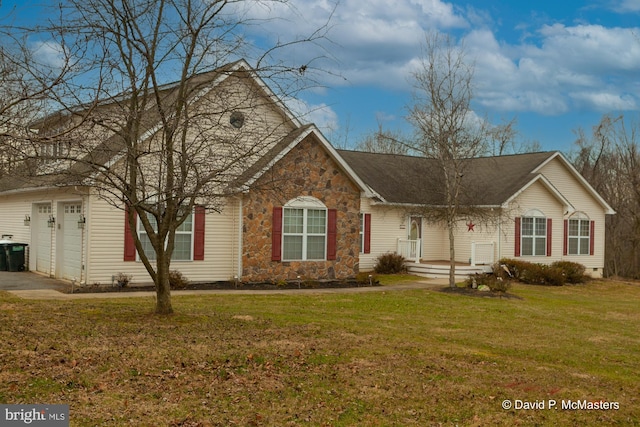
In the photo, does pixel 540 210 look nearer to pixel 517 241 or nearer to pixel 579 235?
pixel 517 241

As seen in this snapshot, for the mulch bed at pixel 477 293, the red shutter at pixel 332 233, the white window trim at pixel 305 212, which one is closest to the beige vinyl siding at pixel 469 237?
the mulch bed at pixel 477 293

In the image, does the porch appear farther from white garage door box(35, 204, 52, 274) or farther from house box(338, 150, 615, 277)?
white garage door box(35, 204, 52, 274)

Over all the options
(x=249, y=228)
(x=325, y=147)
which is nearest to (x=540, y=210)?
(x=325, y=147)

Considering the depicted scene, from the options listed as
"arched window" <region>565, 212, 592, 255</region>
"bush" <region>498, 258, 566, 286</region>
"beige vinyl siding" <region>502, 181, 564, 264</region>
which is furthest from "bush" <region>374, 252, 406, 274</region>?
"arched window" <region>565, 212, 592, 255</region>

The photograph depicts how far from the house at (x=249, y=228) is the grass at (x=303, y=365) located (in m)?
3.33

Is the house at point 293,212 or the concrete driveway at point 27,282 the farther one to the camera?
the concrete driveway at point 27,282

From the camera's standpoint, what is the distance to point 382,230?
86.5 feet

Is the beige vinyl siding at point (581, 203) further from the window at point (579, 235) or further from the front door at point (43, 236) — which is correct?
the front door at point (43, 236)

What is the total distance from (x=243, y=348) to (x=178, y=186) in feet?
9.02

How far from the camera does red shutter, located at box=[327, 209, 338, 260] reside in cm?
2053

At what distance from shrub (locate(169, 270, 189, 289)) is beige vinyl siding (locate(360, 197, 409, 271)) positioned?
927 cm

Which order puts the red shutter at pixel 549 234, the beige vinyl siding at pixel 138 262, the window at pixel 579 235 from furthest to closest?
the window at pixel 579 235 < the red shutter at pixel 549 234 < the beige vinyl siding at pixel 138 262

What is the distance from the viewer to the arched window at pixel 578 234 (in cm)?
2911

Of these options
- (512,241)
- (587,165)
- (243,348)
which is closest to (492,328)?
(243,348)
